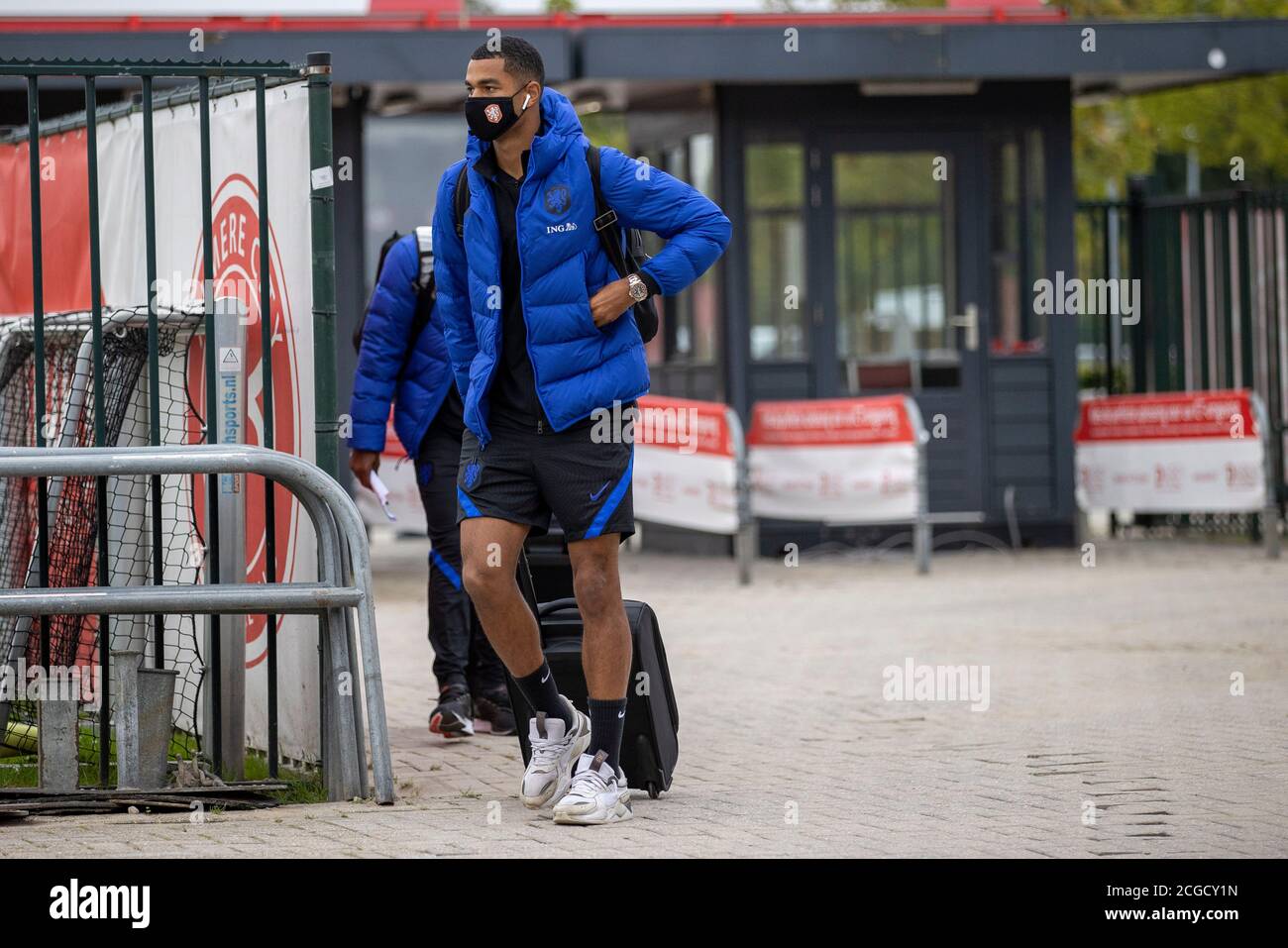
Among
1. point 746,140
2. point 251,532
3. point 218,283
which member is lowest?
point 251,532

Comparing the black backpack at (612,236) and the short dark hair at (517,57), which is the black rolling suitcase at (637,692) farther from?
the short dark hair at (517,57)

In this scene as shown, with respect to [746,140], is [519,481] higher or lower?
lower

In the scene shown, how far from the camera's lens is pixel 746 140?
14.4 metres

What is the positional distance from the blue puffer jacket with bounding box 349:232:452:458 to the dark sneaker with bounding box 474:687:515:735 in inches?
40.8

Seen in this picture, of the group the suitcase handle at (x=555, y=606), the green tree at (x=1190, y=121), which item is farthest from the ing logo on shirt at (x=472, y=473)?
the green tree at (x=1190, y=121)

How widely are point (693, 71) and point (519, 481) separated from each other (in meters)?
8.66

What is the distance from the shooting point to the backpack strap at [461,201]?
5.48 meters

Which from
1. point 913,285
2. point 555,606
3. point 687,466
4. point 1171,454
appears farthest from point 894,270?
point 555,606

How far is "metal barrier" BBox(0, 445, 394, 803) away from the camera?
521 centimetres

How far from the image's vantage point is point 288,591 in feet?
17.7

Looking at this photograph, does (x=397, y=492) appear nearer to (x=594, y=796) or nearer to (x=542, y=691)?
(x=542, y=691)

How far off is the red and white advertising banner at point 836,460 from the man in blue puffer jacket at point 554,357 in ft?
24.4
